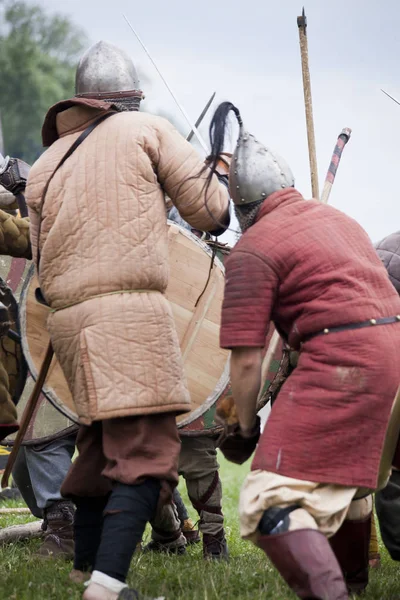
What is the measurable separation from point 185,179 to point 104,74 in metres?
0.73

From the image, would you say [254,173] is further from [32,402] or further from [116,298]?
[32,402]

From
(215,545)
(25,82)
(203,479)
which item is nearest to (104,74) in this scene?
(203,479)

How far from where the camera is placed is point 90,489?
3.88m

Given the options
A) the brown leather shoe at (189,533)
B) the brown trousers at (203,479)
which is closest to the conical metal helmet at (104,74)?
the brown trousers at (203,479)

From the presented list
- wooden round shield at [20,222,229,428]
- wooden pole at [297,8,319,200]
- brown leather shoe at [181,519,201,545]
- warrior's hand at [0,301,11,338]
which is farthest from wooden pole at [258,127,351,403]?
brown leather shoe at [181,519,201,545]

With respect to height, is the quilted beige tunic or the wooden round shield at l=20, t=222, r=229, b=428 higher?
the quilted beige tunic

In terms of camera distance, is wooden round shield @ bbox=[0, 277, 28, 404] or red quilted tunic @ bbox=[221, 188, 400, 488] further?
wooden round shield @ bbox=[0, 277, 28, 404]

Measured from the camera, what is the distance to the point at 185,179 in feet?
12.5

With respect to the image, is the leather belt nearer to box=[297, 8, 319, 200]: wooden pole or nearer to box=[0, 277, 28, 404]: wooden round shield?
box=[297, 8, 319, 200]: wooden pole

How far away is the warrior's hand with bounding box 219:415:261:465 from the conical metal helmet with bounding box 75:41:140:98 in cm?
147

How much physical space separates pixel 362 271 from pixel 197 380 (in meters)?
1.40

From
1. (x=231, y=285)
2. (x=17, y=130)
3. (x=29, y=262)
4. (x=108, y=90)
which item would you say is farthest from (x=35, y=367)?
(x=17, y=130)

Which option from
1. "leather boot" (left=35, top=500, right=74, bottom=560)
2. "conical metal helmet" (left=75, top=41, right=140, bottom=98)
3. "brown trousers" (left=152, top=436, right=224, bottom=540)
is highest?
"conical metal helmet" (left=75, top=41, right=140, bottom=98)

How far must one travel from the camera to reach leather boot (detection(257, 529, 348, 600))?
3129 mm
